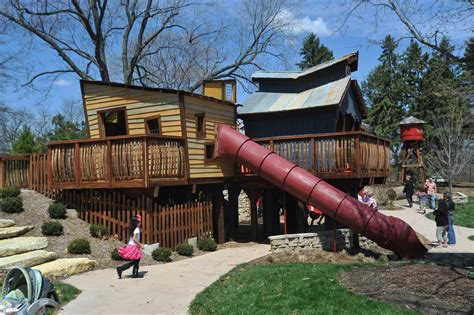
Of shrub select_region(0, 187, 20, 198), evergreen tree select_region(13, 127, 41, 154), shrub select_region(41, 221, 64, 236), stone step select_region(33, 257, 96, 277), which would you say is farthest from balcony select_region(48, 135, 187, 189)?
evergreen tree select_region(13, 127, 41, 154)

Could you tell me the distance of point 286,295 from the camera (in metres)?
7.88

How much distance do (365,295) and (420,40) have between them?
16.5 feet

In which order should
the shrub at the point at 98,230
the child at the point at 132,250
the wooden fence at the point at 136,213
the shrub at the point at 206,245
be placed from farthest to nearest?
1. the shrub at the point at 206,245
2. the wooden fence at the point at 136,213
3. the shrub at the point at 98,230
4. the child at the point at 132,250

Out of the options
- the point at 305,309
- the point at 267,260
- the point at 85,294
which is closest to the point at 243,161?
the point at 267,260

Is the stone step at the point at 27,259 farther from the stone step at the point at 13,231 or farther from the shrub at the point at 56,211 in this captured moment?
the shrub at the point at 56,211

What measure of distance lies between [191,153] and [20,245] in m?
6.30

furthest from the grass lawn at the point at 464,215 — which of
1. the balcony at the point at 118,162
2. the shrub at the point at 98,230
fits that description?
the shrub at the point at 98,230

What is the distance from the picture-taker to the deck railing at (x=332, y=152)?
14742 millimetres

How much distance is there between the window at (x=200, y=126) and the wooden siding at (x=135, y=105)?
1.02 meters

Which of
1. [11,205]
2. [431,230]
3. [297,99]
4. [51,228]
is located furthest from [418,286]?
[431,230]

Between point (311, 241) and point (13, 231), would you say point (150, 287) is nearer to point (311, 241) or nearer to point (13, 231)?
point (13, 231)

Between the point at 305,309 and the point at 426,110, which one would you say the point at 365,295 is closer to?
the point at 305,309

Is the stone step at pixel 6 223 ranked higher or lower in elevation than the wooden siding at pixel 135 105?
lower

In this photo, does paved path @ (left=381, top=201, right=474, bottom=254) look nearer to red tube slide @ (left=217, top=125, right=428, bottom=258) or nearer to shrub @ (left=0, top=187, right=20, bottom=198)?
red tube slide @ (left=217, top=125, right=428, bottom=258)
